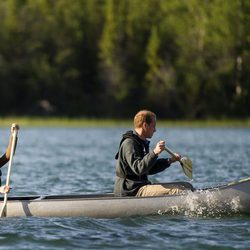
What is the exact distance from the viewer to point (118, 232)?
10.5 metres

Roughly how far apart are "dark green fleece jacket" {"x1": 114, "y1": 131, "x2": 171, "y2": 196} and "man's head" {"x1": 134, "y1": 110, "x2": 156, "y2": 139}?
0.13 meters

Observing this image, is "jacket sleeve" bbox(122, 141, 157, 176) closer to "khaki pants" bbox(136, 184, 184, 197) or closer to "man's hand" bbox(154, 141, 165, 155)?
"man's hand" bbox(154, 141, 165, 155)

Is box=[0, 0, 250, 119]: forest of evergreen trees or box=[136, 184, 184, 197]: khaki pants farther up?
box=[0, 0, 250, 119]: forest of evergreen trees

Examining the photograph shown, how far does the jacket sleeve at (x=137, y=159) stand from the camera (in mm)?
10758

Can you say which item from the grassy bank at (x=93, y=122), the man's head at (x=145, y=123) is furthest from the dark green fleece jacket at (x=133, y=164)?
the grassy bank at (x=93, y=122)

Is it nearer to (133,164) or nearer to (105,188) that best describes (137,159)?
(133,164)

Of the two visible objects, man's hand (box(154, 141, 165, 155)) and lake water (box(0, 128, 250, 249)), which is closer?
lake water (box(0, 128, 250, 249))

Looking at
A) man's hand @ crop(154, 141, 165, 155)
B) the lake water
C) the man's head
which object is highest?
the man's head

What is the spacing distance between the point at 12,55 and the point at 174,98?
13.1m

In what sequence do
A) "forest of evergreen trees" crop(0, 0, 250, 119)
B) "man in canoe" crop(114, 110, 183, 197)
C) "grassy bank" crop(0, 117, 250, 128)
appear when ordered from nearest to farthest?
"man in canoe" crop(114, 110, 183, 197) < "grassy bank" crop(0, 117, 250, 128) < "forest of evergreen trees" crop(0, 0, 250, 119)

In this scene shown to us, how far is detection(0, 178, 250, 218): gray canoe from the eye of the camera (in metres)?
11.3

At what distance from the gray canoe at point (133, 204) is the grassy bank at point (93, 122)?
36.0 m

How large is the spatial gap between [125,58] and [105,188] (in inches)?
1708

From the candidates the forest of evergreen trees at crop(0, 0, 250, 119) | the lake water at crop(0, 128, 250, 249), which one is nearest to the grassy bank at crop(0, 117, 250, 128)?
the forest of evergreen trees at crop(0, 0, 250, 119)
